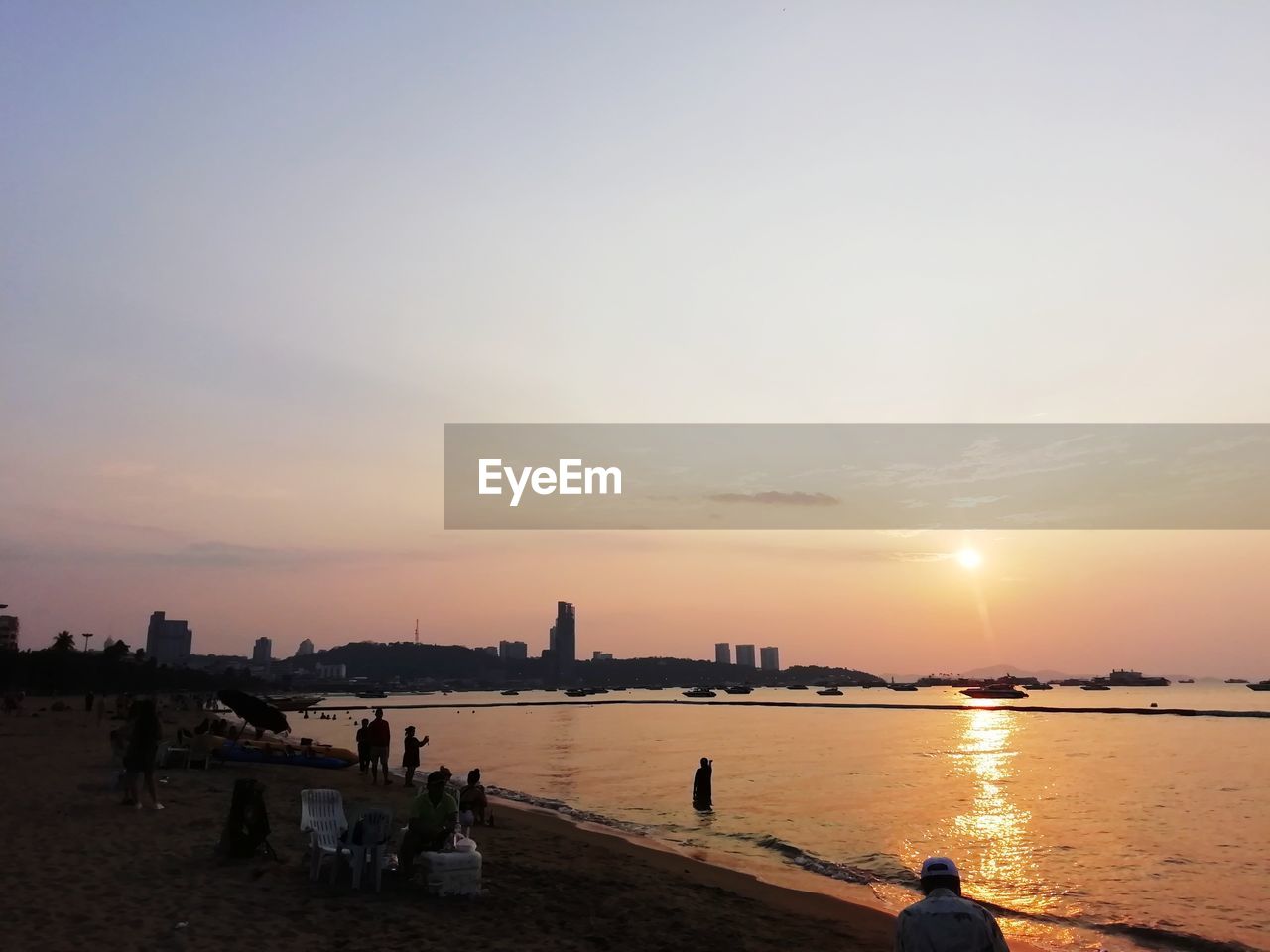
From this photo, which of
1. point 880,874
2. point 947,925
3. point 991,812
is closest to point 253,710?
point 880,874

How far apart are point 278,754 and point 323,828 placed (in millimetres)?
18803

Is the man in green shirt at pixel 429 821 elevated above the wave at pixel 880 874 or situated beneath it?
elevated above

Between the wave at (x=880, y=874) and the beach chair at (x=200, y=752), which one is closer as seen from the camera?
the wave at (x=880, y=874)

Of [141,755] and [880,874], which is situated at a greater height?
[141,755]

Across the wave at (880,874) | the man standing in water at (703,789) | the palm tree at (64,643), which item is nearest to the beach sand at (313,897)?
the wave at (880,874)

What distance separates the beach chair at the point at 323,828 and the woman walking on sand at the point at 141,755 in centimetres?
416

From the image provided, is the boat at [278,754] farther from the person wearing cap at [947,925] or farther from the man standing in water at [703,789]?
the person wearing cap at [947,925]

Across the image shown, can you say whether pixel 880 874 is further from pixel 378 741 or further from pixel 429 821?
pixel 378 741

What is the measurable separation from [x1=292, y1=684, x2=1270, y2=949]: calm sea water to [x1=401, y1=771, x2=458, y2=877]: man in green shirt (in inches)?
392

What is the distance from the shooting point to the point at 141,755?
57.1ft

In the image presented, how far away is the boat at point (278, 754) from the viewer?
28.9m

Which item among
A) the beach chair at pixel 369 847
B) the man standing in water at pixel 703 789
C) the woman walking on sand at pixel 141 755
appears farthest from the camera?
the man standing in water at pixel 703 789

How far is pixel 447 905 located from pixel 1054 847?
65.2 ft

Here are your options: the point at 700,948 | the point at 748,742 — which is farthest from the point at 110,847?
the point at 748,742
